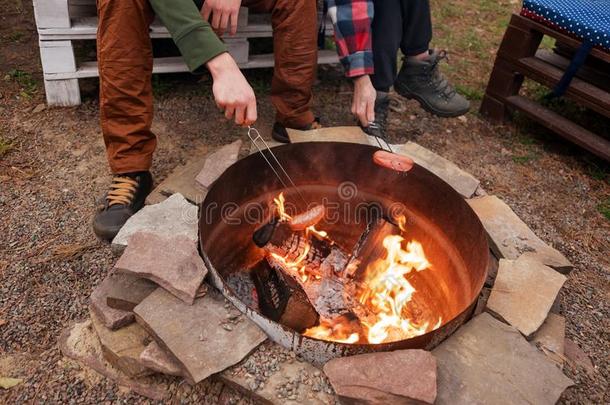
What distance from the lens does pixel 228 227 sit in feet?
6.72

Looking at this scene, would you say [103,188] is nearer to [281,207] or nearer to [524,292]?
[281,207]

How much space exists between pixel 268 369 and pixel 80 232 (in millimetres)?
1178

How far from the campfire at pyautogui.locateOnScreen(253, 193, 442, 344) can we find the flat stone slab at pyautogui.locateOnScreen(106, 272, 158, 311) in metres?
0.40

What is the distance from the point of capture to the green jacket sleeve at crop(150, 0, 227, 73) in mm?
1725

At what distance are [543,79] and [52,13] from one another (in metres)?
2.79

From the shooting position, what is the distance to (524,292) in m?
1.87

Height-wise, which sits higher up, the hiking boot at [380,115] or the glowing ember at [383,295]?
the hiking boot at [380,115]

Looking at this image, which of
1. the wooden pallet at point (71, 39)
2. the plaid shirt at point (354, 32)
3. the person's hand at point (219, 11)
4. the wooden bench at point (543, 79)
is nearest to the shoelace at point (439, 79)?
the wooden bench at point (543, 79)

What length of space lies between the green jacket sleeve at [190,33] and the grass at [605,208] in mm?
2289

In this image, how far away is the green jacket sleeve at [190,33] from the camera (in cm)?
172

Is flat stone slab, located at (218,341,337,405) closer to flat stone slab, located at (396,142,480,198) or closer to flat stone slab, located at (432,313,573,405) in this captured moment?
flat stone slab, located at (432,313,573,405)

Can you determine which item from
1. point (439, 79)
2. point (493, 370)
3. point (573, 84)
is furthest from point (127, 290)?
point (573, 84)

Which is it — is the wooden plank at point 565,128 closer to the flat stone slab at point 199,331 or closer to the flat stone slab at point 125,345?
the flat stone slab at point 199,331

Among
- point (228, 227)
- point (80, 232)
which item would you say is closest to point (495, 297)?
point (228, 227)
